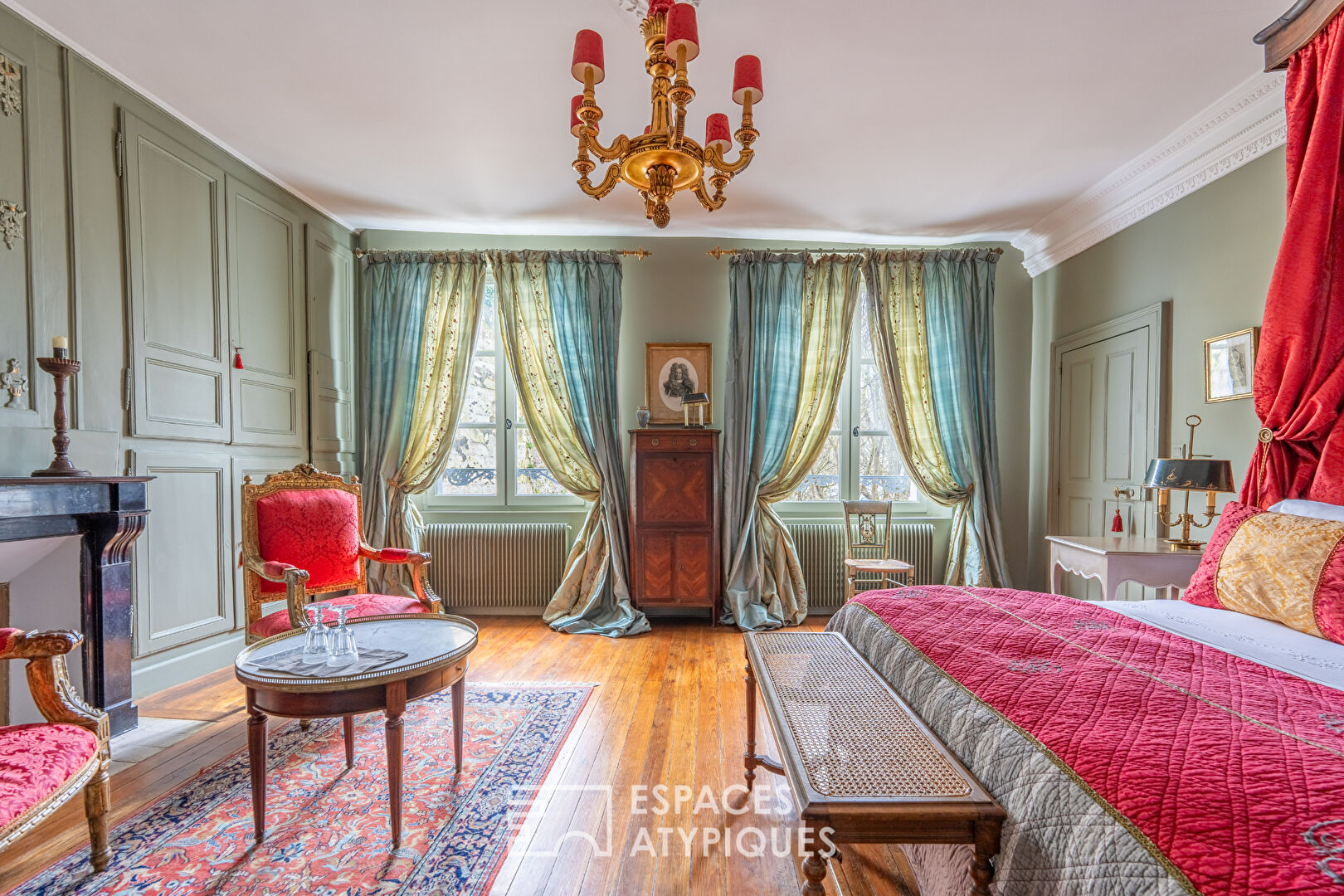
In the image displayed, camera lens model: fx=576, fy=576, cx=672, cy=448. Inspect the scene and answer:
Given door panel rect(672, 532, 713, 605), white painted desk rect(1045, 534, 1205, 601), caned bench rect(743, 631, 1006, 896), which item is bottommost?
door panel rect(672, 532, 713, 605)

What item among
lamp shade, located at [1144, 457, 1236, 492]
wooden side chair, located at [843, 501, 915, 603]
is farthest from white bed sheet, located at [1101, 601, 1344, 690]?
wooden side chair, located at [843, 501, 915, 603]

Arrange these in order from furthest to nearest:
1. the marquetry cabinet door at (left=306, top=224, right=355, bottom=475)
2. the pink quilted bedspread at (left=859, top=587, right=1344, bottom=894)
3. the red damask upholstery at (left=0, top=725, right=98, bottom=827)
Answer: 1. the marquetry cabinet door at (left=306, top=224, right=355, bottom=475)
2. the red damask upholstery at (left=0, top=725, right=98, bottom=827)
3. the pink quilted bedspread at (left=859, top=587, right=1344, bottom=894)

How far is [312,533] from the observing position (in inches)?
118

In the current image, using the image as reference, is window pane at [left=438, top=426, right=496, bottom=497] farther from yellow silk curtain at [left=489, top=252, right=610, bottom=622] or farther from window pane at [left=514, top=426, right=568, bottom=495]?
yellow silk curtain at [left=489, top=252, right=610, bottom=622]

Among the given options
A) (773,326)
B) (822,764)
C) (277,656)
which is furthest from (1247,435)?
(277,656)

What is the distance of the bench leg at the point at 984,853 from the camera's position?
1085 millimetres

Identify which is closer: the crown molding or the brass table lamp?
the brass table lamp

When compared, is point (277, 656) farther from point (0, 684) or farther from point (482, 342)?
point (482, 342)

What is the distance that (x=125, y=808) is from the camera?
2.00 m

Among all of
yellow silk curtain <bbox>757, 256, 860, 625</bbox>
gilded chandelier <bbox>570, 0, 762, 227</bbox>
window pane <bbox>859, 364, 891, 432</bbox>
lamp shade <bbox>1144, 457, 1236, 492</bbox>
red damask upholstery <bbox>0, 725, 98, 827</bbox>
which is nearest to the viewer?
red damask upholstery <bbox>0, 725, 98, 827</bbox>

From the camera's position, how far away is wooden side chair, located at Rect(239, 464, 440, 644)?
2.65m

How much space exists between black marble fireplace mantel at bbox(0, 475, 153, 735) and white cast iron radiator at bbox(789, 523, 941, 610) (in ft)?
12.9

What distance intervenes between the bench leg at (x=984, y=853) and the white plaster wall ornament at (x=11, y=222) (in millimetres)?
3832

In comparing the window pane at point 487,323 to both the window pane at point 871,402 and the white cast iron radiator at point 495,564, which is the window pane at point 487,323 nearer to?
the white cast iron radiator at point 495,564
